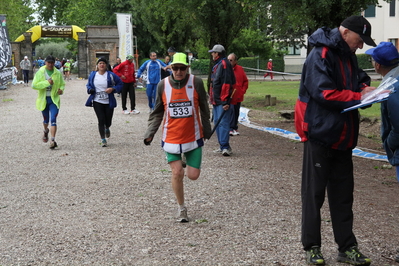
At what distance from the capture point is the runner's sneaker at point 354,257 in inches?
204

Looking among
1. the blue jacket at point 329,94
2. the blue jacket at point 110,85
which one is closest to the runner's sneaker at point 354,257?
the blue jacket at point 329,94

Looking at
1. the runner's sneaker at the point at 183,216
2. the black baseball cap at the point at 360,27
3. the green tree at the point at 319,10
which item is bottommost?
the runner's sneaker at the point at 183,216

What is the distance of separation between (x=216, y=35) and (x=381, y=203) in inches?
705

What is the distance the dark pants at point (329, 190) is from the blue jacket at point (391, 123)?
1.05 feet

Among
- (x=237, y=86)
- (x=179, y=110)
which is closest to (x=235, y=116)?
(x=237, y=86)

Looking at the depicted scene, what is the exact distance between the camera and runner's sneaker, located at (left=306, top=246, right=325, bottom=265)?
520 centimetres

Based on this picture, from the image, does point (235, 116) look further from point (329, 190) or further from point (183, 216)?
point (329, 190)

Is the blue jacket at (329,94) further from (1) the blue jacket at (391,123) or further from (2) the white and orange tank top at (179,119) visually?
(2) the white and orange tank top at (179,119)

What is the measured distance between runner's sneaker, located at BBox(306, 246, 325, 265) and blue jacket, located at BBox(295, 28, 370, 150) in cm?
87

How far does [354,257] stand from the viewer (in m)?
5.19

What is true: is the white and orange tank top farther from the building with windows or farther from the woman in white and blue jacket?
the building with windows

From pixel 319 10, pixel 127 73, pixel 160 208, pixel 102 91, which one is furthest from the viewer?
pixel 127 73

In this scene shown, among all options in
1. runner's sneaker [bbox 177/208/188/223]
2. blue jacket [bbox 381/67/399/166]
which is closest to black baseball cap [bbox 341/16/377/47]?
blue jacket [bbox 381/67/399/166]

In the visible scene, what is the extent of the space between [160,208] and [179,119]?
51.5 inches
